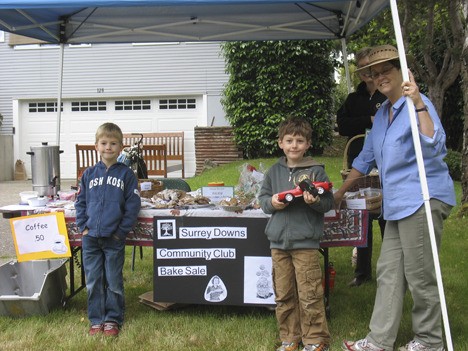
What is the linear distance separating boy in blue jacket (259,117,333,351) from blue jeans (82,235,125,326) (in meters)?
1.20

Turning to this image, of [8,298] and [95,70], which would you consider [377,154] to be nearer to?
[8,298]

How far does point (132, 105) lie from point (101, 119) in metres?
0.98

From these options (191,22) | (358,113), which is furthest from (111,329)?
(191,22)

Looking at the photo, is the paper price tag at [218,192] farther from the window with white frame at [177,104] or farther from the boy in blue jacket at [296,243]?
the window with white frame at [177,104]

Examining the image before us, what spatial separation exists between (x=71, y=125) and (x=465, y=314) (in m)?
13.4

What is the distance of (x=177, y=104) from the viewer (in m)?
15.7

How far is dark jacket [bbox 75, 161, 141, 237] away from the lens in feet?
13.0

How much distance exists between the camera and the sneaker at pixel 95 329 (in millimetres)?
4059

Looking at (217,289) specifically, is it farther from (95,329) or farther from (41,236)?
(41,236)

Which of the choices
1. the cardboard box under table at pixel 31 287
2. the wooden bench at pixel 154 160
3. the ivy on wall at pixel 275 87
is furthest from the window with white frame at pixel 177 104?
the cardboard box under table at pixel 31 287

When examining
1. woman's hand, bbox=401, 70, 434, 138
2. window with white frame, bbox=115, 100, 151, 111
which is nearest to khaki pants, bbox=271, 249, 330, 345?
woman's hand, bbox=401, 70, 434, 138

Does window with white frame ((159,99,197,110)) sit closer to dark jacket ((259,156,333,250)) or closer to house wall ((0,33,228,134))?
house wall ((0,33,228,134))

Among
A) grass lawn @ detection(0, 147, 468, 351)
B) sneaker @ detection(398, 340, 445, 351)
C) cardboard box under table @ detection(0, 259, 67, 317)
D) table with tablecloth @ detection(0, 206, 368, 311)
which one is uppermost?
table with tablecloth @ detection(0, 206, 368, 311)

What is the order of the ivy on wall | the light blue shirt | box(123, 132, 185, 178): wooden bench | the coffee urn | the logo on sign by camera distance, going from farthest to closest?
box(123, 132, 185, 178): wooden bench, the ivy on wall, the coffee urn, the logo on sign, the light blue shirt
